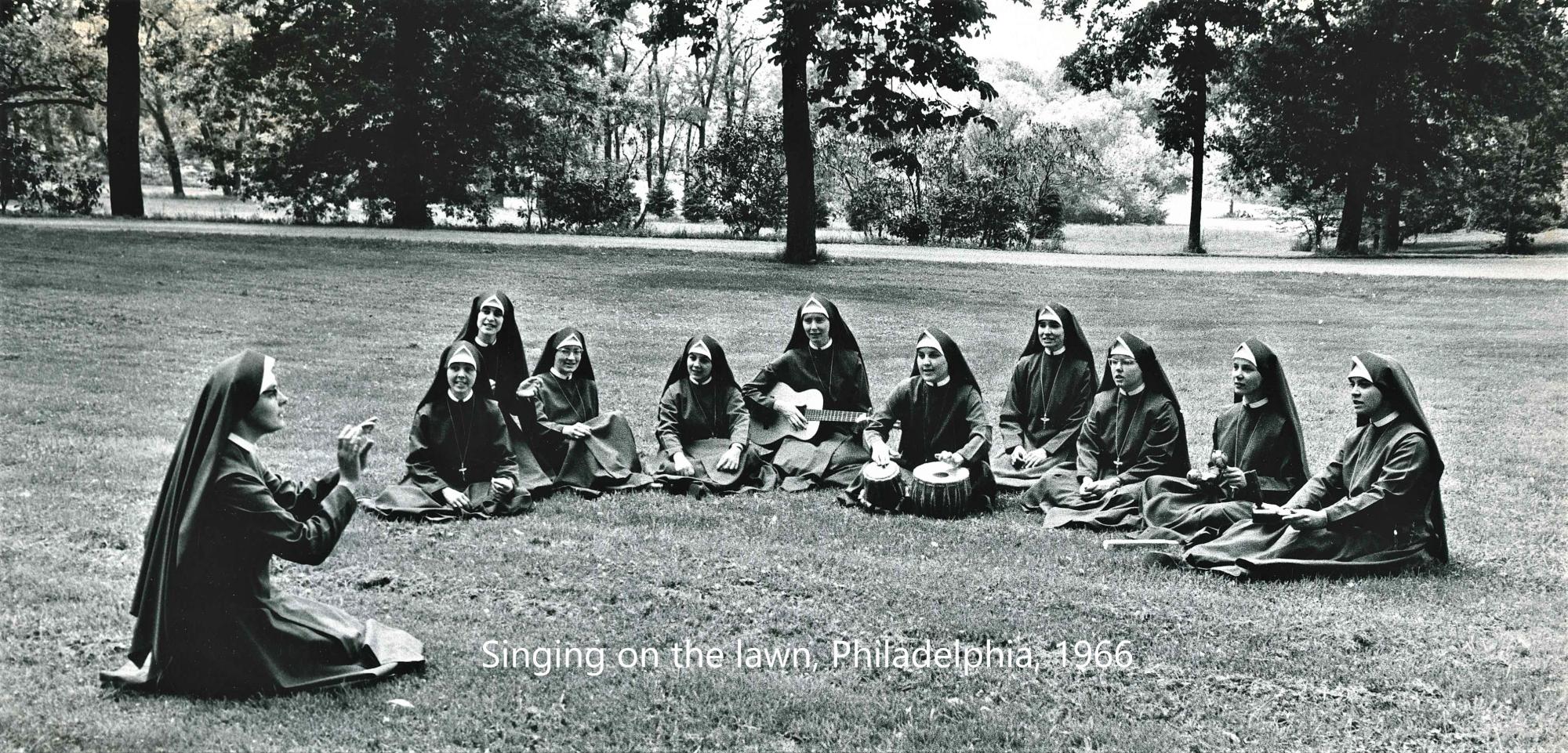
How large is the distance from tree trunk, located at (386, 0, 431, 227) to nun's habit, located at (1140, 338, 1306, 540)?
23.9 metres

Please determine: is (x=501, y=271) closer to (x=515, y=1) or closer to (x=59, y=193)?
(x=515, y=1)

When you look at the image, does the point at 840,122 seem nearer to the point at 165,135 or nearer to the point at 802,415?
the point at 802,415

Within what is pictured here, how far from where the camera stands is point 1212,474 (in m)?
8.30

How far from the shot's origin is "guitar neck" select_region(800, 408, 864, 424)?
1059 centimetres

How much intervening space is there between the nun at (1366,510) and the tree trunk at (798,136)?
15.9 meters

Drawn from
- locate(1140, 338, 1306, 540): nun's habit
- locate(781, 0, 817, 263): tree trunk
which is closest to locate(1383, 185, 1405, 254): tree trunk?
locate(781, 0, 817, 263): tree trunk

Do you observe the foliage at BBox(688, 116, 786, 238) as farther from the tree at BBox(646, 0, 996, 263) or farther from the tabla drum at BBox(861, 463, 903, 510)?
the tabla drum at BBox(861, 463, 903, 510)

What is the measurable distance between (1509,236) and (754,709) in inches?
1250

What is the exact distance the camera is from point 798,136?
2464 centimetres

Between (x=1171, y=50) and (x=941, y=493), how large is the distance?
1020 inches

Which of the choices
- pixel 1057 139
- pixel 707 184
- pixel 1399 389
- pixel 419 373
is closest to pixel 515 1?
pixel 707 184

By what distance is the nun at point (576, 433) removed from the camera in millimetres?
9609

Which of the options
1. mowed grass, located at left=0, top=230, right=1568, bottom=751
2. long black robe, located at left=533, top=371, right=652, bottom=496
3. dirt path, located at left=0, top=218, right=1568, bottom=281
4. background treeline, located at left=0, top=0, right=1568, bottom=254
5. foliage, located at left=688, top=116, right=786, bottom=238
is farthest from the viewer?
foliage, located at left=688, top=116, right=786, bottom=238

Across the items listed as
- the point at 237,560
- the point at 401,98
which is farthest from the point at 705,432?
the point at 401,98
